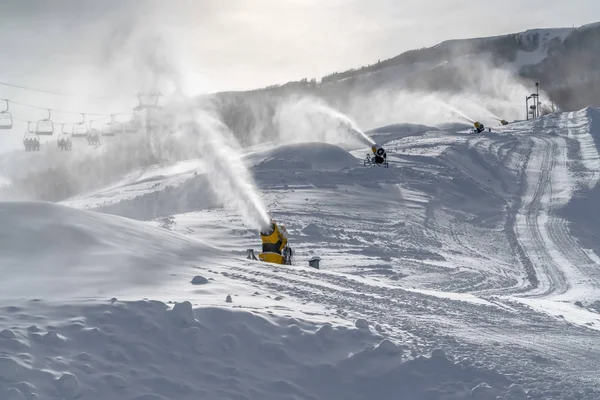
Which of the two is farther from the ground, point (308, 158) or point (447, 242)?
point (308, 158)

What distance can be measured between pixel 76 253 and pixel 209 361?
4.76 m

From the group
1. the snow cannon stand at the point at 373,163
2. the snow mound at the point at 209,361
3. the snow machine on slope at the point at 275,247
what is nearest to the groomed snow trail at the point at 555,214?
the snow machine on slope at the point at 275,247

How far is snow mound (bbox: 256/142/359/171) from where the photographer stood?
36309mm

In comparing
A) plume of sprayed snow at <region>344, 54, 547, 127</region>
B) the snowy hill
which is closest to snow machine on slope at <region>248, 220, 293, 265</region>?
plume of sprayed snow at <region>344, 54, 547, 127</region>

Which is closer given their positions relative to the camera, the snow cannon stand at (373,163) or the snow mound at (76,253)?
the snow mound at (76,253)

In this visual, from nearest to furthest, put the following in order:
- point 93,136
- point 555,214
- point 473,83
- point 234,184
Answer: point 555,214
point 234,184
point 93,136
point 473,83

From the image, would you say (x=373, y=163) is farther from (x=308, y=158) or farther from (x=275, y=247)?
(x=275, y=247)

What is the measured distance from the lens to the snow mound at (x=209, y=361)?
6488 millimetres

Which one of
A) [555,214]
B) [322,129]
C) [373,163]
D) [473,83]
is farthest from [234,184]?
[473,83]

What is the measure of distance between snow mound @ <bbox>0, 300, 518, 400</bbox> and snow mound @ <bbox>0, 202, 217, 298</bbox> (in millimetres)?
1316

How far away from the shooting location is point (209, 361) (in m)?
7.27

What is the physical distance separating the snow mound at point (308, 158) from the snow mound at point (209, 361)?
1084 inches

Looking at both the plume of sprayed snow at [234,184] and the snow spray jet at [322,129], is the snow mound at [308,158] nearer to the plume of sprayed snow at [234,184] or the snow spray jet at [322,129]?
the plume of sprayed snow at [234,184]

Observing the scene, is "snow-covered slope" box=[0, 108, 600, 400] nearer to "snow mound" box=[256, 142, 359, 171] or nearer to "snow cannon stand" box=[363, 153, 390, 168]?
"snow mound" box=[256, 142, 359, 171]
